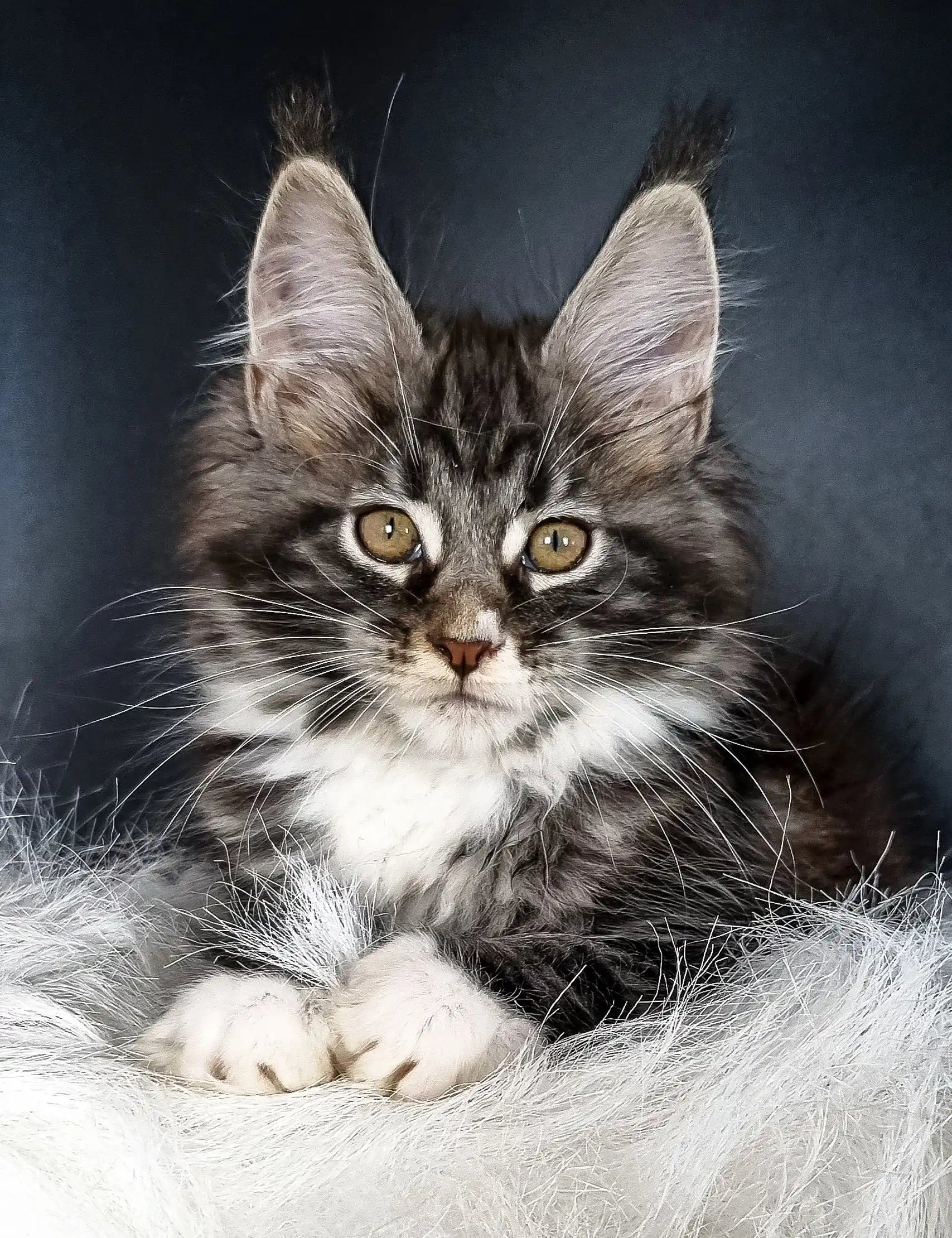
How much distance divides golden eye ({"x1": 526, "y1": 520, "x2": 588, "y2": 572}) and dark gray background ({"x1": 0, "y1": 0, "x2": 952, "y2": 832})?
0.57 metres

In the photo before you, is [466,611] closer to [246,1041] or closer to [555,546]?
[555,546]

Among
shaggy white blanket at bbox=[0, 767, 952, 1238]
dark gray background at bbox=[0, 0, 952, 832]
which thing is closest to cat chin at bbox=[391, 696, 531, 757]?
shaggy white blanket at bbox=[0, 767, 952, 1238]

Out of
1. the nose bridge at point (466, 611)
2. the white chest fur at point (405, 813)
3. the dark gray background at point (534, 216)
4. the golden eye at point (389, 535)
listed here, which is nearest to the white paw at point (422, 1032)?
the white chest fur at point (405, 813)

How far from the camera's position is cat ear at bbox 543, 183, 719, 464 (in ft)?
5.15

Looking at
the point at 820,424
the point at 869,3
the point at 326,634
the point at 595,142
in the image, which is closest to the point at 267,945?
the point at 326,634

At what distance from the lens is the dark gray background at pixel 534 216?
1990 millimetres

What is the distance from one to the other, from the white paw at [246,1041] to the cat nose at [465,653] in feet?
1.33

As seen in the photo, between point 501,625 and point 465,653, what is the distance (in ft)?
0.22

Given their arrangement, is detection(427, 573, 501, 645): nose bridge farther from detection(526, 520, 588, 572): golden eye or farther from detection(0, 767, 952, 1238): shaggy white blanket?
detection(0, 767, 952, 1238): shaggy white blanket

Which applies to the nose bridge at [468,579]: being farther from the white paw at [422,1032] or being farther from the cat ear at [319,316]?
the white paw at [422,1032]

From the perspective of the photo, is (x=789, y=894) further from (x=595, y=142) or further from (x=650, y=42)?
(x=650, y=42)

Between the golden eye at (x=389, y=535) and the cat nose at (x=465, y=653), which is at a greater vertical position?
the golden eye at (x=389, y=535)

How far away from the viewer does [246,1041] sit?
1221 millimetres

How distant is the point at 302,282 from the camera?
1644 millimetres
